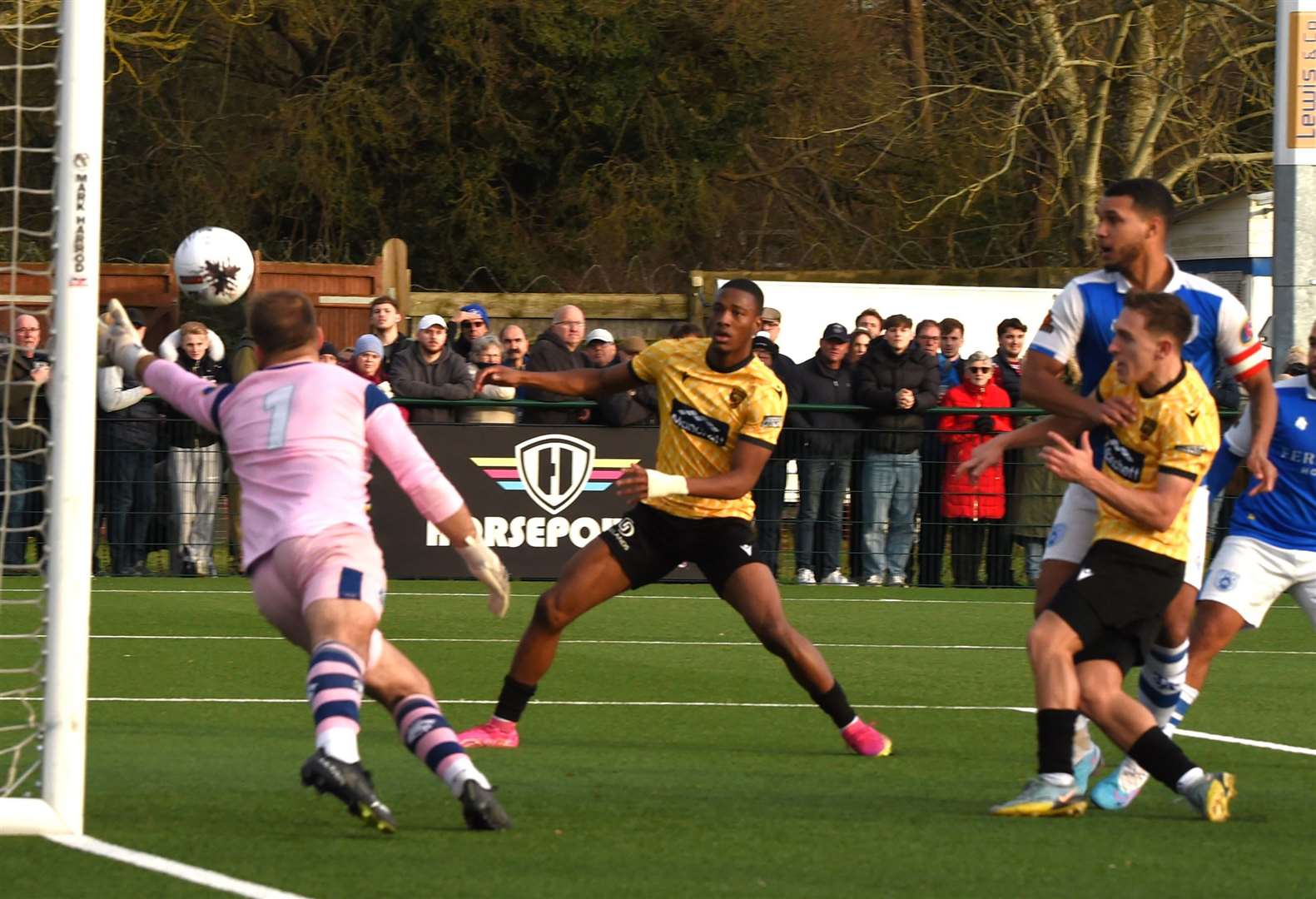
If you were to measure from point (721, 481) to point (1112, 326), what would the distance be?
1789 millimetres

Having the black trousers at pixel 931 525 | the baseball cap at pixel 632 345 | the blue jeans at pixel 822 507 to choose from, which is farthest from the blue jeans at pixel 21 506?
the black trousers at pixel 931 525

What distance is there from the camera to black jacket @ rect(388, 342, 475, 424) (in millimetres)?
16344

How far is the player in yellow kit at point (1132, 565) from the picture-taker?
7.23m

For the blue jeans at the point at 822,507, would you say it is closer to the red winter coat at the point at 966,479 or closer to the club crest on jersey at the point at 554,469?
the red winter coat at the point at 966,479

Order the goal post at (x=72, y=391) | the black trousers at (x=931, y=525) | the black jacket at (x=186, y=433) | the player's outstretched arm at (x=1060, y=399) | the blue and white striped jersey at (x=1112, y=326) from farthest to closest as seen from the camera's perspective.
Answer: the black trousers at (x=931, y=525)
the black jacket at (x=186, y=433)
the blue and white striped jersey at (x=1112, y=326)
the player's outstretched arm at (x=1060, y=399)
the goal post at (x=72, y=391)

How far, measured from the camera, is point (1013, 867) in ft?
22.2

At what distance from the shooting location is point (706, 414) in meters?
9.02

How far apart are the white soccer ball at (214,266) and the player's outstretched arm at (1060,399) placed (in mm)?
6856

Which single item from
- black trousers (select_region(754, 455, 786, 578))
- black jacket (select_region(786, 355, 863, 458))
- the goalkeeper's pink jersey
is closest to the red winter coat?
black jacket (select_region(786, 355, 863, 458))

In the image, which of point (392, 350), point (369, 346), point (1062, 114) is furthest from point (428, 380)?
point (1062, 114)

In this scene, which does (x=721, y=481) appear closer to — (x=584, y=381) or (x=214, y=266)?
(x=584, y=381)

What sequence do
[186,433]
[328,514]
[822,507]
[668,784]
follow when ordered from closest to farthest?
[328,514] → [668,784] → [186,433] → [822,507]

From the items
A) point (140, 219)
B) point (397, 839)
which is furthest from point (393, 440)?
point (140, 219)

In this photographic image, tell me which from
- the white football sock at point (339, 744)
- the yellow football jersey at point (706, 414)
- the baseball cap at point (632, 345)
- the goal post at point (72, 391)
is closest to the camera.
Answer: the white football sock at point (339, 744)
